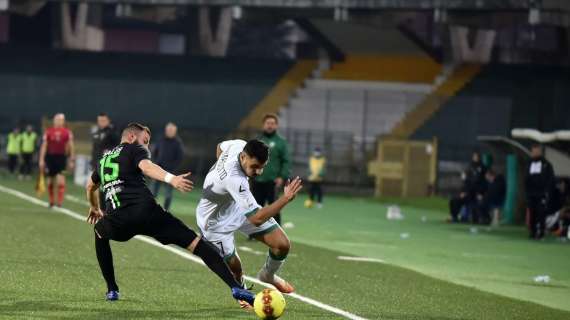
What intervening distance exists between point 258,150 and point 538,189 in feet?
51.8

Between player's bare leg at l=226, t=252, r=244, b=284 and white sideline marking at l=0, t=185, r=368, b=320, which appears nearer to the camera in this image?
player's bare leg at l=226, t=252, r=244, b=284

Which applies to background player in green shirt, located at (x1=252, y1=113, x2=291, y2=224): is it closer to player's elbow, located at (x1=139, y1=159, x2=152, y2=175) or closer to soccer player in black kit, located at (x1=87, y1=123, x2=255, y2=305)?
soccer player in black kit, located at (x1=87, y1=123, x2=255, y2=305)

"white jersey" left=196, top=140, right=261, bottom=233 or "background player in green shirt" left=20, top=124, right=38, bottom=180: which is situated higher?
"white jersey" left=196, top=140, right=261, bottom=233

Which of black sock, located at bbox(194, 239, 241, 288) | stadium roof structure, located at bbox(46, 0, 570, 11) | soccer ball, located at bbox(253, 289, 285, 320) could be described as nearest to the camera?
soccer ball, located at bbox(253, 289, 285, 320)

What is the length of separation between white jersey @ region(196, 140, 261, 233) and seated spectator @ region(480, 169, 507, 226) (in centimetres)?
1906

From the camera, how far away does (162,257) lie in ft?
61.9

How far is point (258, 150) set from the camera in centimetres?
1256

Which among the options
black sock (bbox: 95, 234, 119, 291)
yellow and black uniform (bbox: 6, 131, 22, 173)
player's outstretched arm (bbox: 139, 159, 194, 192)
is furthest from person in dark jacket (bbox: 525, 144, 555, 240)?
yellow and black uniform (bbox: 6, 131, 22, 173)

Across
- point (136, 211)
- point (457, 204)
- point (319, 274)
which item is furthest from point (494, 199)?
point (136, 211)

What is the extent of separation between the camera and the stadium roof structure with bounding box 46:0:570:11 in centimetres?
4222

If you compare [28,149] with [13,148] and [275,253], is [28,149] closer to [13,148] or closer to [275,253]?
[13,148]

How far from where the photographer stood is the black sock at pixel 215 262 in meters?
12.4

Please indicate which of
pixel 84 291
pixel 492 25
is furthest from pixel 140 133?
pixel 492 25

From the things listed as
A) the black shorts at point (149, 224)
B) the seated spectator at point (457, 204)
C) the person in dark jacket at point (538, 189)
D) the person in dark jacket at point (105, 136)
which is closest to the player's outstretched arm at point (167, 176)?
the black shorts at point (149, 224)
